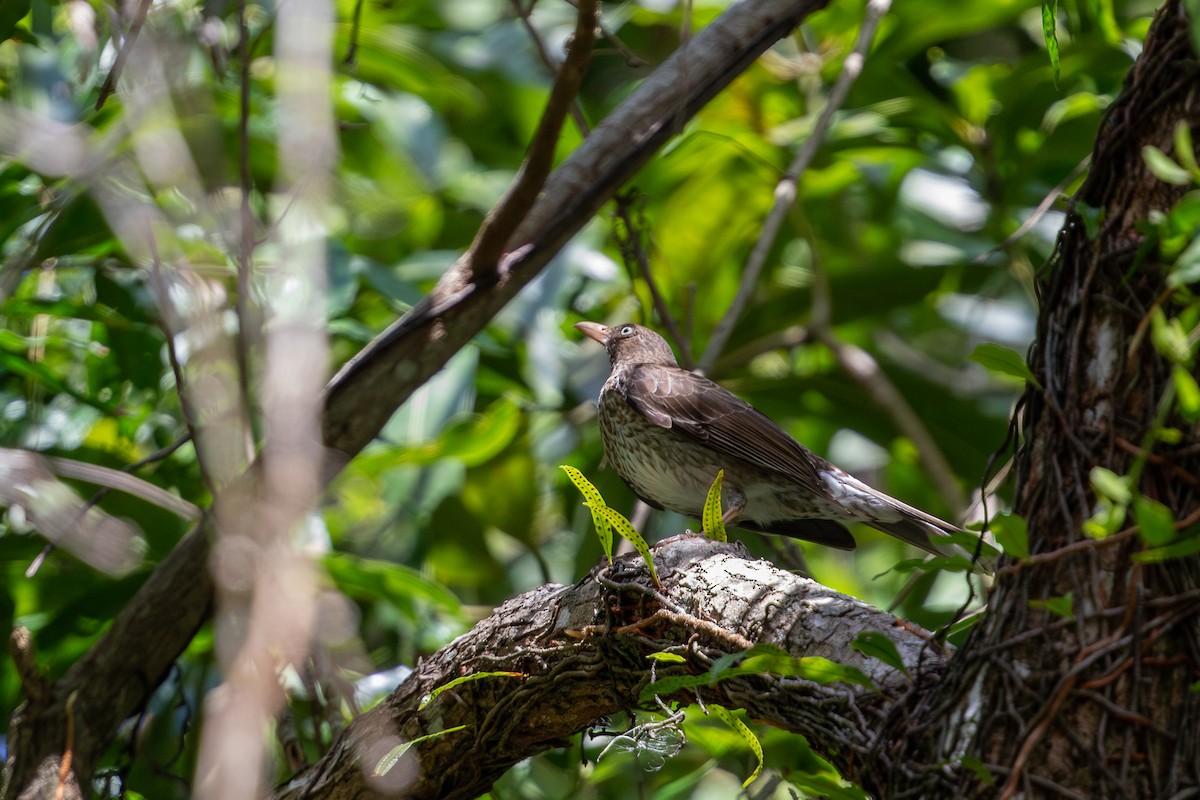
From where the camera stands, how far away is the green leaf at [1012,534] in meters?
1.89

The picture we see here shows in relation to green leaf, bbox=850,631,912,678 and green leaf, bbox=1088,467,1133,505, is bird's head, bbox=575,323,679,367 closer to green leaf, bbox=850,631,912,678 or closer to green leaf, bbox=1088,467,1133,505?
green leaf, bbox=850,631,912,678

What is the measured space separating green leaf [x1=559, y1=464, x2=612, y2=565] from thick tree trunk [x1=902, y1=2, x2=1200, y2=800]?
890 millimetres

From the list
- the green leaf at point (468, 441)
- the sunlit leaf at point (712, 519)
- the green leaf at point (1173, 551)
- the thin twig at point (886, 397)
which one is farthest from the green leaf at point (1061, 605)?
the thin twig at point (886, 397)

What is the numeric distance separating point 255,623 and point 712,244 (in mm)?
5062

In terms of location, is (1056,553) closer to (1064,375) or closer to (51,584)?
(1064,375)

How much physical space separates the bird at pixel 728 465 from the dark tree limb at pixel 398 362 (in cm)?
104

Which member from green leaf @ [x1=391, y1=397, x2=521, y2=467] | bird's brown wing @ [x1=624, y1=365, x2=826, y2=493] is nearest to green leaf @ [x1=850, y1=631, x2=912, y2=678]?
bird's brown wing @ [x1=624, y1=365, x2=826, y2=493]

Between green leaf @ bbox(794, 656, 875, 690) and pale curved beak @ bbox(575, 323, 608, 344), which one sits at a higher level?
green leaf @ bbox(794, 656, 875, 690)

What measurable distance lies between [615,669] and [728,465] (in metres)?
2.18

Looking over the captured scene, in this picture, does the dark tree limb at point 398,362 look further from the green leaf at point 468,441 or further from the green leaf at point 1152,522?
the green leaf at point 1152,522

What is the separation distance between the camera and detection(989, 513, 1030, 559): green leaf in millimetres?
1893

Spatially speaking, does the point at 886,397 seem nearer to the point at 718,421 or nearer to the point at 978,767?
the point at 718,421

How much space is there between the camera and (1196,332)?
1.76 meters

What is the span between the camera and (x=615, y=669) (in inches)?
110
